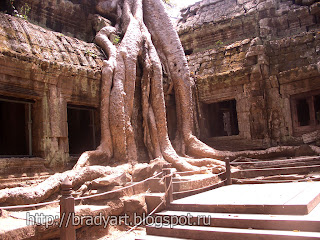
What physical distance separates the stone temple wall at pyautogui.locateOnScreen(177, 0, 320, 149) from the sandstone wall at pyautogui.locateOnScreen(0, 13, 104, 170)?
4050 mm

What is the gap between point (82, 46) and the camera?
7.30 m

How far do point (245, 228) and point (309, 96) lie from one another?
6.07 meters

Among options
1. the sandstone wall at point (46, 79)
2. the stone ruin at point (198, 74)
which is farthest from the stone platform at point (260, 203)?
the stone ruin at point (198, 74)

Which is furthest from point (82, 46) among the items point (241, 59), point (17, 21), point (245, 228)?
point (245, 228)

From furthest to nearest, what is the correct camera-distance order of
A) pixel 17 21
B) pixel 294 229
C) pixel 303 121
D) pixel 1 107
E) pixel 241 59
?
pixel 303 121 < pixel 241 59 < pixel 1 107 < pixel 17 21 < pixel 294 229

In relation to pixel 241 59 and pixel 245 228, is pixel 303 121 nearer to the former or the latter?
pixel 241 59

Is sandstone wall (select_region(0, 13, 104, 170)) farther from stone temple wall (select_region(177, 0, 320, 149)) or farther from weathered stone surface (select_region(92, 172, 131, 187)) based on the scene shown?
stone temple wall (select_region(177, 0, 320, 149))

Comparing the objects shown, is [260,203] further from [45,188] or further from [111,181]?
[45,188]

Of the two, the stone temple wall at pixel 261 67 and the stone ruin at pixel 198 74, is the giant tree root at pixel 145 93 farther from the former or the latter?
the stone temple wall at pixel 261 67

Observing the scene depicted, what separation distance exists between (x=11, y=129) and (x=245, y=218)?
6993 millimetres

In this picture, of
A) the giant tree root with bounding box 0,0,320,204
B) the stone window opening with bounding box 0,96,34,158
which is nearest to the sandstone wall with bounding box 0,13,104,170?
the giant tree root with bounding box 0,0,320,204

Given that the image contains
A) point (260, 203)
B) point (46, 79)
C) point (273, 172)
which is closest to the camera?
point (260, 203)

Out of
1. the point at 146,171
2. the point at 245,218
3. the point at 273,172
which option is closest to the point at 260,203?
the point at 245,218

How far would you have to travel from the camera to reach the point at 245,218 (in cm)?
332
